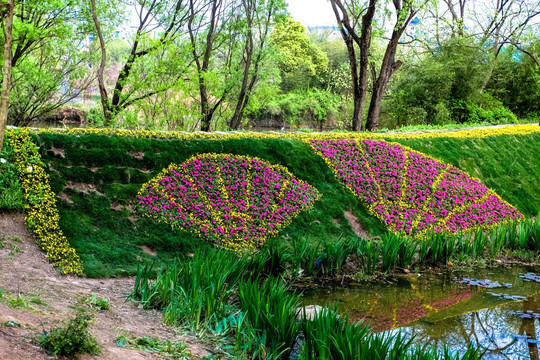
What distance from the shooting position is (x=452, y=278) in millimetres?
7441

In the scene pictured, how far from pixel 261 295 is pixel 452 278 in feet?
13.3

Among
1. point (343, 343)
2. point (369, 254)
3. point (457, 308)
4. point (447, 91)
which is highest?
point (447, 91)

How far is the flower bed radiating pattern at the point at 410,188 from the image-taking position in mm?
9789

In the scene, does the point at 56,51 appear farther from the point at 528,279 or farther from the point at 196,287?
the point at 528,279

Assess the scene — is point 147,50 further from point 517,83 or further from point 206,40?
point 517,83

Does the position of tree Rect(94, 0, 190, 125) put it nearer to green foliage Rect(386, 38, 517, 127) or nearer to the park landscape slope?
the park landscape slope

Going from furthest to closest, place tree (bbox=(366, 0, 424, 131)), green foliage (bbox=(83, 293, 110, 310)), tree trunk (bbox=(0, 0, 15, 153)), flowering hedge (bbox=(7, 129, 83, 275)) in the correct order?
tree (bbox=(366, 0, 424, 131)), flowering hedge (bbox=(7, 129, 83, 275)), green foliage (bbox=(83, 293, 110, 310)), tree trunk (bbox=(0, 0, 15, 153))

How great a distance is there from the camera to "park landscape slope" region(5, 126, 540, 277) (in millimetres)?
6914

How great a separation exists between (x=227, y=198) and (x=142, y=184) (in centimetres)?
142

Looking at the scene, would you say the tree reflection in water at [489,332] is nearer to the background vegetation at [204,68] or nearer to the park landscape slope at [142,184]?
the park landscape slope at [142,184]

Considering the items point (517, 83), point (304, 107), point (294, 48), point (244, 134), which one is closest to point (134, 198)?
point (244, 134)

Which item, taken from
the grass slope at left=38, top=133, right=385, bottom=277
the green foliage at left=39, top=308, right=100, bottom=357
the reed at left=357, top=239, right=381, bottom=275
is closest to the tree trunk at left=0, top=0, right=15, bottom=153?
the green foliage at left=39, top=308, right=100, bottom=357

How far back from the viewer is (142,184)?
8023 mm

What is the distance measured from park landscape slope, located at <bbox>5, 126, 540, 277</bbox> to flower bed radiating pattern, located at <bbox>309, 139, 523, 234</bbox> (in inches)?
11.1
